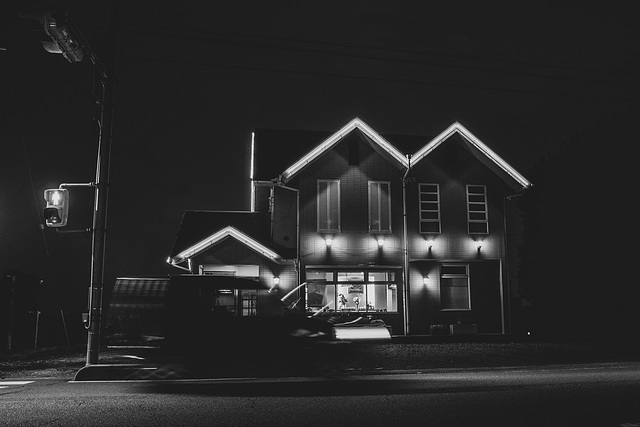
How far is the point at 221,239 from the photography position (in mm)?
24266

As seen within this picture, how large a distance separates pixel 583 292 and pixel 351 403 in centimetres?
2790

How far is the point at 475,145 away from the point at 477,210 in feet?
9.61

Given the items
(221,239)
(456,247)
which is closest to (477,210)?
(456,247)

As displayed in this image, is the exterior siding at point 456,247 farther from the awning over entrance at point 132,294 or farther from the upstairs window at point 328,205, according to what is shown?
the awning over entrance at point 132,294

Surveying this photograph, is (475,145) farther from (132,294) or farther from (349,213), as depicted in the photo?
(132,294)

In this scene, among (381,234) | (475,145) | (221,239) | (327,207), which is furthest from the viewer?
(475,145)

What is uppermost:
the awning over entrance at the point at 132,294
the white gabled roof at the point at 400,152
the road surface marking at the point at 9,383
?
the white gabled roof at the point at 400,152

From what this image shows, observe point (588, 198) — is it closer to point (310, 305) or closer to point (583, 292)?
point (583, 292)

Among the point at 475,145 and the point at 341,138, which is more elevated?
the point at 341,138

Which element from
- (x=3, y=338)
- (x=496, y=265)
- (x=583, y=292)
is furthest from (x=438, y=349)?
(x=583, y=292)

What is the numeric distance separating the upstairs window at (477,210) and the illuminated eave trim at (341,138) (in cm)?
368

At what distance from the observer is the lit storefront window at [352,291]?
82.2 feet

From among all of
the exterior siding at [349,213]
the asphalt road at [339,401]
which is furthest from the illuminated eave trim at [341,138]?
the asphalt road at [339,401]

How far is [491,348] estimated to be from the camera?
18734 mm
